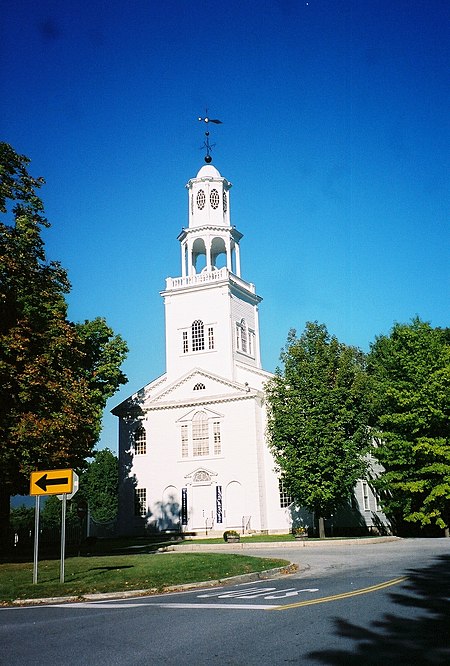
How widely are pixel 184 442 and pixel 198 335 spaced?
26.8 ft

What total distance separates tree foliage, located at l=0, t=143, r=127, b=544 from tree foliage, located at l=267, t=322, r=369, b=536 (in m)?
14.0

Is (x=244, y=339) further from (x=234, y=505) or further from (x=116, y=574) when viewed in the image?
(x=116, y=574)

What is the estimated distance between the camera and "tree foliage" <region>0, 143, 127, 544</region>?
22.4 m

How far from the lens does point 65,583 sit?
50.3ft

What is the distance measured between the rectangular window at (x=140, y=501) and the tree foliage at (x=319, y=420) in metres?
12.6

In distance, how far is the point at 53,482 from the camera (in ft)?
52.3

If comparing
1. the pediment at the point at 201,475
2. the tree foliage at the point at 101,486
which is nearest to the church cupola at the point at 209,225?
the pediment at the point at 201,475

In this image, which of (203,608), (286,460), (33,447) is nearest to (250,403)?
(286,460)

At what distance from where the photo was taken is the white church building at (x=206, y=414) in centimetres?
4409

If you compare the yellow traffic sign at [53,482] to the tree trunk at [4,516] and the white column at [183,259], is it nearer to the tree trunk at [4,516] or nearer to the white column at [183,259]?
the tree trunk at [4,516]

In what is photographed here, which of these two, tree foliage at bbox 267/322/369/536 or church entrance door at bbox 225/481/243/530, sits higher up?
tree foliage at bbox 267/322/369/536

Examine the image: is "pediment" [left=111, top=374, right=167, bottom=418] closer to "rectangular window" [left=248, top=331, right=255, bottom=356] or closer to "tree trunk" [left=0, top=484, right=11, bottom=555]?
"rectangular window" [left=248, top=331, right=255, bottom=356]

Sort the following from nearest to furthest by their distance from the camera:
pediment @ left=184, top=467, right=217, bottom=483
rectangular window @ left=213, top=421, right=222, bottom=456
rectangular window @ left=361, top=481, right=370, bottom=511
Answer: pediment @ left=184, top=467, right=217, bottom=483 < rectangular window @ left=213, top=421, right=222, bottom=456 < rectangular window @ left=361, top=481, right=370, bottom=511

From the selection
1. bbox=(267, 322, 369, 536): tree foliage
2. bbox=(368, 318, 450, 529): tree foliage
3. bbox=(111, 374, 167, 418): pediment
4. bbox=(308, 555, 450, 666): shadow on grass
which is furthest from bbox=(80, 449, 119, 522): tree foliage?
bbox=(308, 555, 450, 666): shadow on grass
